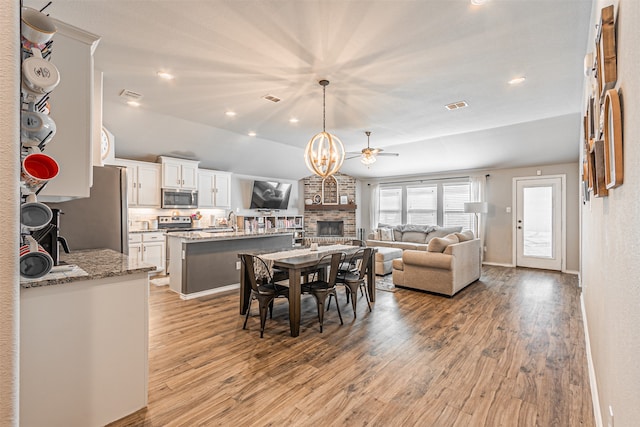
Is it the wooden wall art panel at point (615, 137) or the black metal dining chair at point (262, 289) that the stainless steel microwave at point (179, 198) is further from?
the wooden wall art panel at point (615, 137)

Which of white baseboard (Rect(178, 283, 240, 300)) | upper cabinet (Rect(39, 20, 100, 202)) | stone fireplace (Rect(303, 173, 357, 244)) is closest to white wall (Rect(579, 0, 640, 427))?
upper cabinet (Rect(39, 20, 100, 202))

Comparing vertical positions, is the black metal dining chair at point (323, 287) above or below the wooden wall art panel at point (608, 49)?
below

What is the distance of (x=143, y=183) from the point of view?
19.4 feet

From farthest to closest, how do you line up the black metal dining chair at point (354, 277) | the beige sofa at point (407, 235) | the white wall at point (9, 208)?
the beige sofa at point (407, 235) < the black metal dining chair at point (354, 277) < the white wall at point (9, 208)

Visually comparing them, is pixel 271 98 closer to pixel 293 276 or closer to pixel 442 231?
pixel 293 276

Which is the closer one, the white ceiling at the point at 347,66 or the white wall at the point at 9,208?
the white wall at the point at 9,208

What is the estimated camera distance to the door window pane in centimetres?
641

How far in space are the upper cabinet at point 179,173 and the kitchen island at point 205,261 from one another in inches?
79.3

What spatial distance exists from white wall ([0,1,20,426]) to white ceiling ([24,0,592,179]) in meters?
1.82

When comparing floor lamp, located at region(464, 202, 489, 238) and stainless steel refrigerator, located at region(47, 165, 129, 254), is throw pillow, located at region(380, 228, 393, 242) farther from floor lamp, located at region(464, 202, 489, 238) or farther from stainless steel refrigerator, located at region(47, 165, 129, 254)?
stainless steel refrigerator, located at region(47, 165, 129, 254)

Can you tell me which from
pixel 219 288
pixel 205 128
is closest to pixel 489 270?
pixel 219 288

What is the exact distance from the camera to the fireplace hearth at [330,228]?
30.4 ft

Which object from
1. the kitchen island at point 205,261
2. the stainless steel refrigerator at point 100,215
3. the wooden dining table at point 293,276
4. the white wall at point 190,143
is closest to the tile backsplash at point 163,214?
the white wall at point 190,143

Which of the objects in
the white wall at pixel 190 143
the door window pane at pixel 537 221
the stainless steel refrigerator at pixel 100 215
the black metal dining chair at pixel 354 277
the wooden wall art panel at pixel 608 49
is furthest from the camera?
the door window pane at pixel 537 221
